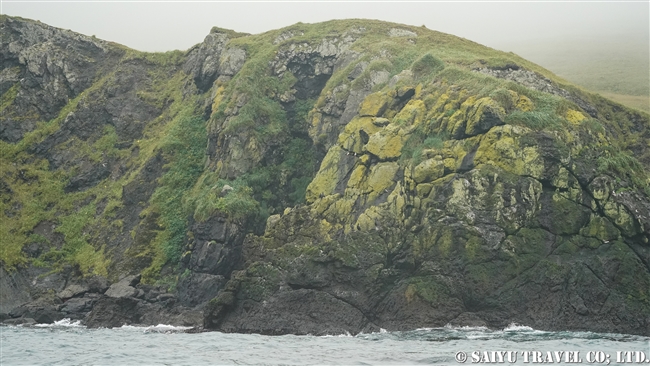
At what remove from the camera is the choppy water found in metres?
23.6

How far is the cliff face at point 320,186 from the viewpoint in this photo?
3569cm

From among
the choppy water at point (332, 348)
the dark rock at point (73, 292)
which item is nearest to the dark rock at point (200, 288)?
the dark rock at point (73, 292)

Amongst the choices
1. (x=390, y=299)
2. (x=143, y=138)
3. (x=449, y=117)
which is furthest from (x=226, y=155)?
(x=390, y=299)

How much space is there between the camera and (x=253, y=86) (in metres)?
63.3

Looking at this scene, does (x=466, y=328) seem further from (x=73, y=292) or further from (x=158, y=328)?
(x=73, y=292)

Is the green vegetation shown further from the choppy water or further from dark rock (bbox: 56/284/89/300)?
the choppy water

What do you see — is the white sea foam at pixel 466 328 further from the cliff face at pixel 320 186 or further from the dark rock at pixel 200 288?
the dark rock at pixel 200 288

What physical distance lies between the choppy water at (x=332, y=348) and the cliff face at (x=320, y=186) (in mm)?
3108

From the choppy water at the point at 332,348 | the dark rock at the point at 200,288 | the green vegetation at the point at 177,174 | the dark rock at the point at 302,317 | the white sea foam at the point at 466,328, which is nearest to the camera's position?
the choppy water at the point at 332,348

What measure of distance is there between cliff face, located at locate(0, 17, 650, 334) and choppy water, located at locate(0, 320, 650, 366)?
311cm

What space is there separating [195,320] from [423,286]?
1577 centimetres

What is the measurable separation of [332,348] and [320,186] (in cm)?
2100

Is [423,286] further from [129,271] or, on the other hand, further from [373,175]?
[129,271]

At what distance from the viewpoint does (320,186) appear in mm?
47719
